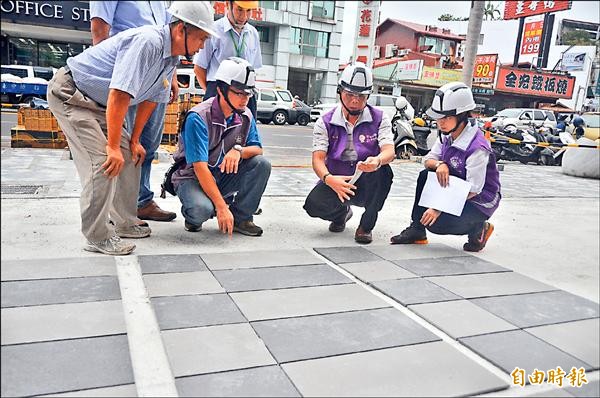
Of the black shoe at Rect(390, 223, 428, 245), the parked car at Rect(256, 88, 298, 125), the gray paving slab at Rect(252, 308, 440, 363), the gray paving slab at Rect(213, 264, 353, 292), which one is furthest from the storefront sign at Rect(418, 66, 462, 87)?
the parked car at Rect(256, 88, 298, 125)

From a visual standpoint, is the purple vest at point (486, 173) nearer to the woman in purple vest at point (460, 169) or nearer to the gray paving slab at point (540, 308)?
the woman in purple vest at point (460, 169)

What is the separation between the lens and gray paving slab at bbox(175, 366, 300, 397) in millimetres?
1531

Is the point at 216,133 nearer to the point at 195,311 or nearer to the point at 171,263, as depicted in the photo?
the point at 171,263

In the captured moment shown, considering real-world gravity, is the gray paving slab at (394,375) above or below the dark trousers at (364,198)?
below

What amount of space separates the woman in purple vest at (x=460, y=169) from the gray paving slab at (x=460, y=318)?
933 mm

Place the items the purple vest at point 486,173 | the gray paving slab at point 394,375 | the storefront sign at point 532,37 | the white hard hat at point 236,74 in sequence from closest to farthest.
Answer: the gray paving slab at point 394,375 < the storefront sign at point 532,37 < the white hard hat at point 236,74 < the purple vest at point 486,173

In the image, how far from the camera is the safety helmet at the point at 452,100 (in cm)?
303

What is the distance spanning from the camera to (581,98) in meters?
2.94

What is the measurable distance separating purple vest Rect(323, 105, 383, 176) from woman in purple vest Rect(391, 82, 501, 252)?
0.37 m

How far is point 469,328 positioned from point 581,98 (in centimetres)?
169

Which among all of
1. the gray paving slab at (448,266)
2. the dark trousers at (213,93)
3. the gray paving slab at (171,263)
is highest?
the dark trousers at (213,93)

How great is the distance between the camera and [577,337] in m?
2.10

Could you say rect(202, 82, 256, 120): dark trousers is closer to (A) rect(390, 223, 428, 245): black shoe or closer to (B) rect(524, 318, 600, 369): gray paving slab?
(A) rect(390, 223, 428, 245): black shoe

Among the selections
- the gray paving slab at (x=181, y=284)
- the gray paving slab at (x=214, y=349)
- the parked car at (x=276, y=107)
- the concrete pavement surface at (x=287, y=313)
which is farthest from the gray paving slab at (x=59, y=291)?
the parked car at (x=276, y=107)
